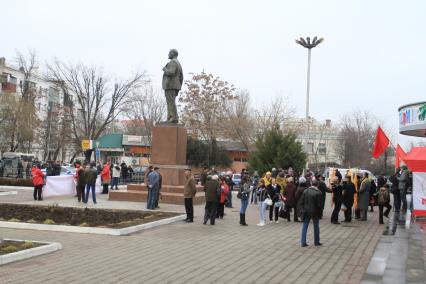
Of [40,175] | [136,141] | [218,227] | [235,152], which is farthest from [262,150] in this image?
[235,152]

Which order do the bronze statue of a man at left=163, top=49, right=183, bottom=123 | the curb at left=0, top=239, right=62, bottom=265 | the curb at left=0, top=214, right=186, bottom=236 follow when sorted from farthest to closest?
the bronze statue of a man at left=163, top=49, right=183, bottom=123, the curb at left=0, top=214, right=186, bottom=236, the curb at left=0, top=239, right=62, bottom=265

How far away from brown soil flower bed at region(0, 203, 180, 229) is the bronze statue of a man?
22.6 feet

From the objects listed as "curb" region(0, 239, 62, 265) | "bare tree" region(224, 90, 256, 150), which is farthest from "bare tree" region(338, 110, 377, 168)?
"curb" region(0, 239, 62, 265)

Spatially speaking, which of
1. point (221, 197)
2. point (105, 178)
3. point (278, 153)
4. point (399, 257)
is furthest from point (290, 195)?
point (278, 153)

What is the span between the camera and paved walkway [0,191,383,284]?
8.66 metres

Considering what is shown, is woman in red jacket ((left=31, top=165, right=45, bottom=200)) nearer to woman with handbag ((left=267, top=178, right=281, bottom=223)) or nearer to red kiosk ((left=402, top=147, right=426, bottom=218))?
woman with handbag ((left=267, top=178, right=281, bottom=223))

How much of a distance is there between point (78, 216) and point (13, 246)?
5481mm

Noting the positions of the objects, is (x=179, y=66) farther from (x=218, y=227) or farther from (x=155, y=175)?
(x=218, y=227)

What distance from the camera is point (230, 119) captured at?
52688 mm

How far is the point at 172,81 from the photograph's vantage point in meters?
24.0

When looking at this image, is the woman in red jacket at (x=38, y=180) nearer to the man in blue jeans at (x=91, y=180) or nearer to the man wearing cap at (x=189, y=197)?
the man in blue jeans at (x=91, y=180)

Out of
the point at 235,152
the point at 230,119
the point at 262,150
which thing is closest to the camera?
the point at 262,150

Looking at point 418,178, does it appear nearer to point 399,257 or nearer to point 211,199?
point 211,199

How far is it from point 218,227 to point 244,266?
19.7 feet
